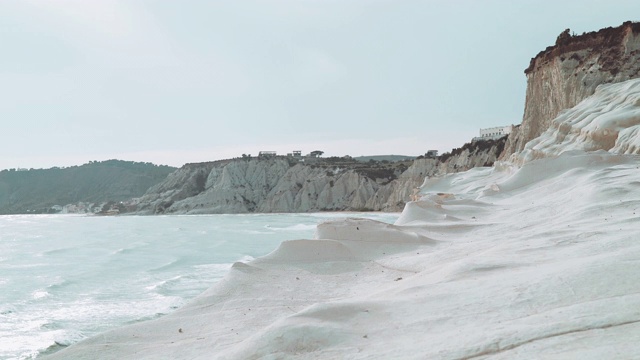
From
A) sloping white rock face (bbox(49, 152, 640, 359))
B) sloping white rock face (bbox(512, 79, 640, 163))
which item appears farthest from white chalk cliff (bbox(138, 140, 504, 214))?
sloping white rock face (bbox(49, 152, 640, 359))

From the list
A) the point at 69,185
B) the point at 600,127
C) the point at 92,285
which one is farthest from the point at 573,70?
the point at 69,185

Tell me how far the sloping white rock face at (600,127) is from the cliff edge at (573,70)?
8.20ft

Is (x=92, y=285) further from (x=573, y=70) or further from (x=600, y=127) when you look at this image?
(x=573, y=70)

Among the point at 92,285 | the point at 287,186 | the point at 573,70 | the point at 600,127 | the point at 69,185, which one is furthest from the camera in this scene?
the point at 69,185

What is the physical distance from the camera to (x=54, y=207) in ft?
356

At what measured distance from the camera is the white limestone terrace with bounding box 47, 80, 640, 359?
2.68 m

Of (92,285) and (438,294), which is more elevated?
(438,294)

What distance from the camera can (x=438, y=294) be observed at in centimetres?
379

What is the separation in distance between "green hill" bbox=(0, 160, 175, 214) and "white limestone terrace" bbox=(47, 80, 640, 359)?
4663 inches

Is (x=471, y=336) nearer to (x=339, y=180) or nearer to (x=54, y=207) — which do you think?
(x=339, y=180)

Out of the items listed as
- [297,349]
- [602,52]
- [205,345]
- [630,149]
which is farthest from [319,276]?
[602,52]

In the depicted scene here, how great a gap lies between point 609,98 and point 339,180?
46613 millimetres

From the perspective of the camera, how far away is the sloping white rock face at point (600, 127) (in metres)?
14.0

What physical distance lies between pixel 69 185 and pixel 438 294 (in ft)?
501
